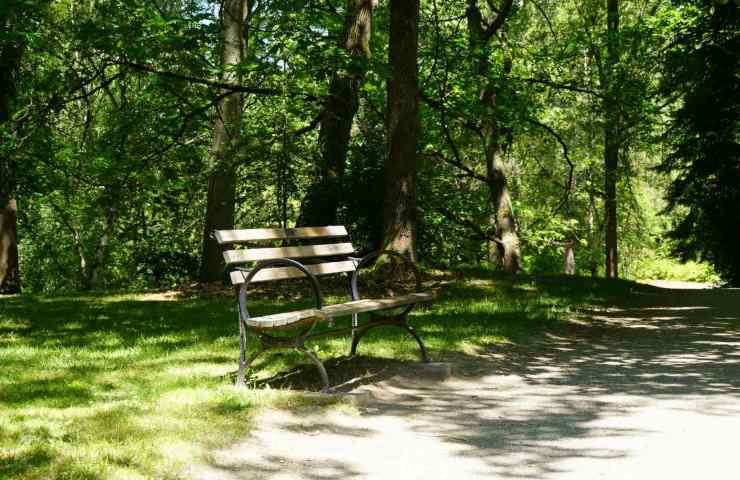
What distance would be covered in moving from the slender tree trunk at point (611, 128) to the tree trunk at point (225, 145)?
7.63 meters

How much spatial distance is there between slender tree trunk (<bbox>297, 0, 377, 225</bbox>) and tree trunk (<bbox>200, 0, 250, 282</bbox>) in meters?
1.40

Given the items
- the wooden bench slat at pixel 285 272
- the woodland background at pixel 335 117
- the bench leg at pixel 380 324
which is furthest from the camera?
the woodland background at pixel 335 117

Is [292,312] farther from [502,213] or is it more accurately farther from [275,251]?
[502,213]

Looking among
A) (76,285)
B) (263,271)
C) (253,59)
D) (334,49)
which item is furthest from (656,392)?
(76,285)

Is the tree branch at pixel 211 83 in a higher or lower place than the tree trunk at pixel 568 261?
higher

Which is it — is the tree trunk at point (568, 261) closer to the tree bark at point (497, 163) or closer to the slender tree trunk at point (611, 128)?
the slender tree trunk at point (611, 128)

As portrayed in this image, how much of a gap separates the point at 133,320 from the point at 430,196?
8.32m

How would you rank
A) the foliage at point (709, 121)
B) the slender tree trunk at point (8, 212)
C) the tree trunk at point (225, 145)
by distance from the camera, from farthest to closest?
the foliage at point (709, 121), the slender tree trunk at point (8, 212), the tree trunk at point (225, 145)

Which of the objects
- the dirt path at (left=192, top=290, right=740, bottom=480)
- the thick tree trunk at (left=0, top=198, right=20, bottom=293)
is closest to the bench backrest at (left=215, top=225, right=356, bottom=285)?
the dirt path at (left=192, top=290, right=740, bottom=480)

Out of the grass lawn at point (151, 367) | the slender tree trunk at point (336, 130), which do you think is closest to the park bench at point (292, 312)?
the grass lawn at point (151, 367)

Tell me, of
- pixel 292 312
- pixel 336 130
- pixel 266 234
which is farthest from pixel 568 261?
pixel 266 234

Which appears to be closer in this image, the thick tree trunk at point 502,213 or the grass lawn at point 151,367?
the grass lawn at point 151,367

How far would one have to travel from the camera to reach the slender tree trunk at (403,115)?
11617 mm

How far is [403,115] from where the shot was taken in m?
11.8
